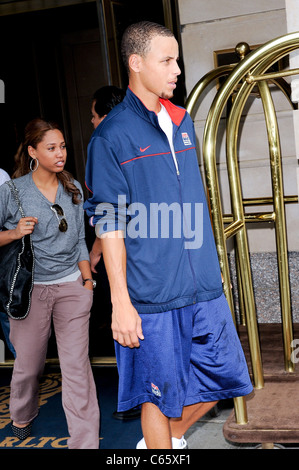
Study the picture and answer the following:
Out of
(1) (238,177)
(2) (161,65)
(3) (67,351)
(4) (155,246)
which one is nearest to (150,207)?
(4) (155,246)

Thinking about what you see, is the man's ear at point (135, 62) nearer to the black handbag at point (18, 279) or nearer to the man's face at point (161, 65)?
the man's face at point (161, 65)

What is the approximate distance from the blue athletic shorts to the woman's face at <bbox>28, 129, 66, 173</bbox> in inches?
50.9

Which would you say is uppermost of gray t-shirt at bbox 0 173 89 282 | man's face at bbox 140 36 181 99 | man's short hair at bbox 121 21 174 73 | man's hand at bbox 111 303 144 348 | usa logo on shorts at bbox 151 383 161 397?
man's short hair at bbox 121 21 174 73

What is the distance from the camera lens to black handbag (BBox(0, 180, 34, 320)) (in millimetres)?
3316

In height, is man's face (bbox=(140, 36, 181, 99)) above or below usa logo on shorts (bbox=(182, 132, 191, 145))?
above

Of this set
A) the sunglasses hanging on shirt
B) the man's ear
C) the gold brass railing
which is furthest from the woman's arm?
the man's ear

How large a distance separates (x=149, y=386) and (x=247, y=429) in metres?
0.54

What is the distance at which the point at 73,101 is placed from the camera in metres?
7.41

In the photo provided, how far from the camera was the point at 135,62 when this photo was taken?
236 cm

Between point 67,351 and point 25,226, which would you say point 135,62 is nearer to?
point 25,226

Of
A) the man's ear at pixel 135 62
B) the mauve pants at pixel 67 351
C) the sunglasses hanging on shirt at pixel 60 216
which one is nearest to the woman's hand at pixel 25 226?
the sunglasses hanging on shirt at pixel 60 216

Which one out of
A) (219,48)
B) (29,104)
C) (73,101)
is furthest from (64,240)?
(73,101)

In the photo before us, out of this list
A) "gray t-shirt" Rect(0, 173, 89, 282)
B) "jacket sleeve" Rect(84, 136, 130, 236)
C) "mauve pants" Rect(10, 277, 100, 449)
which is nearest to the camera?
"jacket sleeve" Rect(84, 136, 130, 236)

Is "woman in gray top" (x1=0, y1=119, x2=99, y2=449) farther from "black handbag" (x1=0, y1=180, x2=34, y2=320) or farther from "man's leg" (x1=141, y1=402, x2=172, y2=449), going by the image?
"man's leg" (x1=141, y1=402, x2=172, y2=449)
